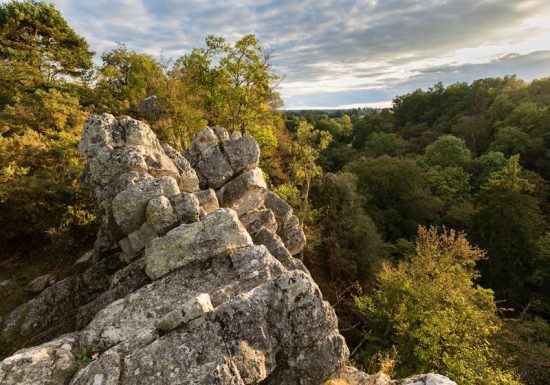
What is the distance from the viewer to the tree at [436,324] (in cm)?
1623

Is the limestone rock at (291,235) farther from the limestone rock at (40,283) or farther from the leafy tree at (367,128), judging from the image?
the leafy tree at (367,128)

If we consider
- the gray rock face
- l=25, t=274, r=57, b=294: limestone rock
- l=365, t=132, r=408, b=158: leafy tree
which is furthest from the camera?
l=365, t=132, r=408, b=158: leafy tree

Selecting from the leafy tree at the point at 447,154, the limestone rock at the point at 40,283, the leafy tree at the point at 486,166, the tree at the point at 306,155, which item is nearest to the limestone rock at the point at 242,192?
the limestone rock at the point at 40,283

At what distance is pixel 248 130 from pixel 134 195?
1958cm

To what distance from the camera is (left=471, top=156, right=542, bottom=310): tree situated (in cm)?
3334

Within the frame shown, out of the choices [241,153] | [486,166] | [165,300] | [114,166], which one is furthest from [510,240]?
[114,166]

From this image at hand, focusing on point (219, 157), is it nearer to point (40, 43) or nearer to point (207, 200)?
point (207, 200)

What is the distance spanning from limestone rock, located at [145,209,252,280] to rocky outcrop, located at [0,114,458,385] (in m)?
0.04

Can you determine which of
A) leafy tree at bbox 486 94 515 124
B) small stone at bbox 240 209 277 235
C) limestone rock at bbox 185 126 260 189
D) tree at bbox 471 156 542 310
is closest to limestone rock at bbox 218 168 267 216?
limestone rock at bbox 185 126 260 189

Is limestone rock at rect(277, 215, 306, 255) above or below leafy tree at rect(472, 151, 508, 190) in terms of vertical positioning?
above

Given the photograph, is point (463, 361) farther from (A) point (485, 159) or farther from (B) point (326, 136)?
(A) point (485, 159)

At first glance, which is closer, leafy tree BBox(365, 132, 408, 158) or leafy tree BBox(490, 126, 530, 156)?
leafy tree BBox(490, 126, 530, 156)

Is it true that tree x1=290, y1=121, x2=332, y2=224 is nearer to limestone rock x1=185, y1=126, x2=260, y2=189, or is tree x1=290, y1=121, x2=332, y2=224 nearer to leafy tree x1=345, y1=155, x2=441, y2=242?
limestone rock x1=185, y1=126, x2=260, y2=189

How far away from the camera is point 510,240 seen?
112 ft
